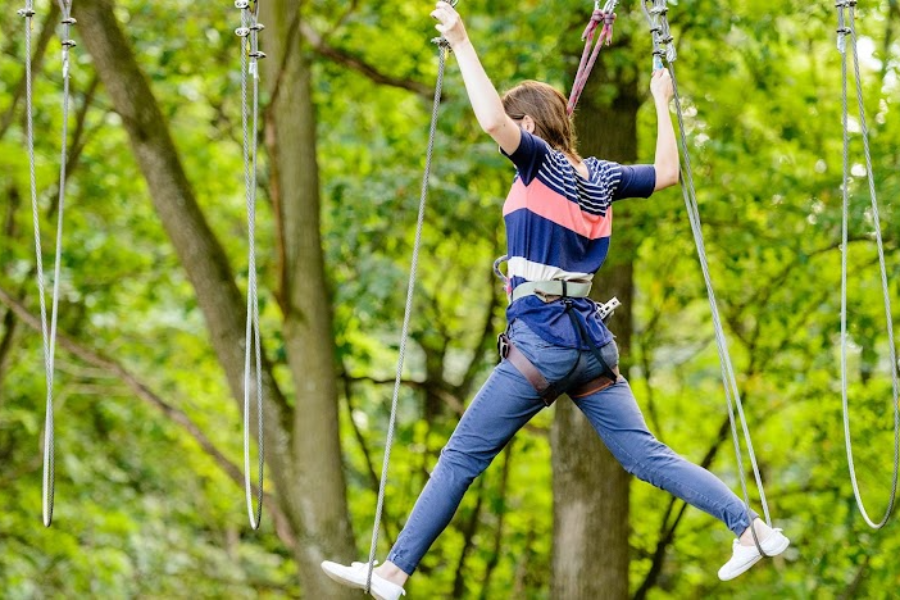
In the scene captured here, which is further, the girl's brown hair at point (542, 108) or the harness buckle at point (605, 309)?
the harness buckle at point (605, 309)

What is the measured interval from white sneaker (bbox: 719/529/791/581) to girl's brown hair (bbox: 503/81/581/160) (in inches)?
43.2

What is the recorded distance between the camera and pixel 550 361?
305 centimetres

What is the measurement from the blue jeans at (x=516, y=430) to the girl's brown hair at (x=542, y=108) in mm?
481

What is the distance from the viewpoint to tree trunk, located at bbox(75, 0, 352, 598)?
18.7 feet

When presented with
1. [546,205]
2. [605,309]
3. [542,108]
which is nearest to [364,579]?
[605,309]

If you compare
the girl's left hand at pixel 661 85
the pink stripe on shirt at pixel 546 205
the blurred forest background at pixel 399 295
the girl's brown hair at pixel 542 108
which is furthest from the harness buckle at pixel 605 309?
the blurred forest background at pixel 399 295

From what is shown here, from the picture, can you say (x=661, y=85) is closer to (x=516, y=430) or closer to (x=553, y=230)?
(x=553, y=230)

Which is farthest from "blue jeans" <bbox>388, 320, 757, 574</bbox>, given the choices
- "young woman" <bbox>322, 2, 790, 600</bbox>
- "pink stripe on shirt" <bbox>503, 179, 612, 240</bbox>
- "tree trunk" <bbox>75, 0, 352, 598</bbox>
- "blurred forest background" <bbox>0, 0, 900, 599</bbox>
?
"tree trunk" <bbox>75, 0, 352, 598</bbox>

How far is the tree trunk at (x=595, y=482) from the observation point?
19.0ft

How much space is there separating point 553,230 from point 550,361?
327 millimetres

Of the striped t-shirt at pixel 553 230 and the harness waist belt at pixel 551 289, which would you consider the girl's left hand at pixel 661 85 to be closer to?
the striped t-shirt at pixel 553 230

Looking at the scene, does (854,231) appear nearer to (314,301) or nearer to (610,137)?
(610,137)

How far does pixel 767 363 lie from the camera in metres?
7.18

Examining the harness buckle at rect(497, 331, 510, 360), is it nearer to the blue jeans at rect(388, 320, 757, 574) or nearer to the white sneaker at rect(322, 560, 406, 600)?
the blue jeans at rect(388, 320, 757, 574)
